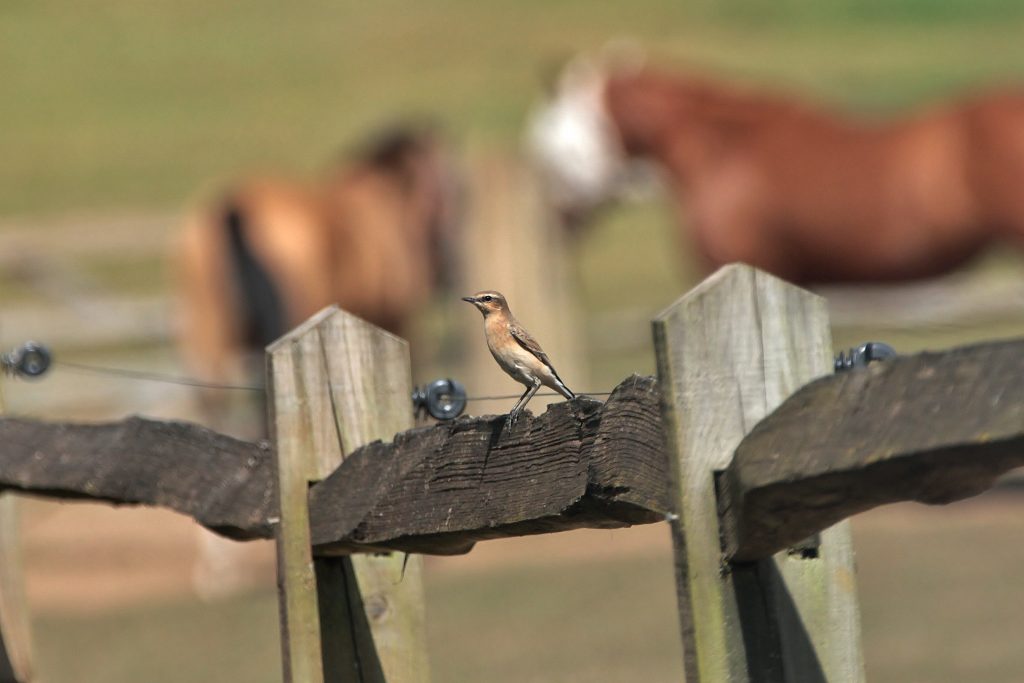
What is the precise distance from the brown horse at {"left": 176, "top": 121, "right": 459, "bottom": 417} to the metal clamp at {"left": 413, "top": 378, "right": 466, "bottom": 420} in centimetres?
631

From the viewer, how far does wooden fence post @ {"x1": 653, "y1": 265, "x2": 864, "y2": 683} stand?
195 centimetres

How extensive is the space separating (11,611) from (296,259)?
19.2 feet

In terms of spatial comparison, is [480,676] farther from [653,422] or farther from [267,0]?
[267,0]

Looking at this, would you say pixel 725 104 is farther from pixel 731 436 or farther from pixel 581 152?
pixel 731 436

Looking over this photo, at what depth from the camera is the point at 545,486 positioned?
219 centimetres

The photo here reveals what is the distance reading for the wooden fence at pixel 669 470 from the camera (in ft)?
5.81

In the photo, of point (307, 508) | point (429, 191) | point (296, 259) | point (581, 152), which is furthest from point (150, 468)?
point (581, 152)

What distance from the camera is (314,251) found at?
9.26m

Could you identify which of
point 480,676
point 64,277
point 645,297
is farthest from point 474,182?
point 645,297

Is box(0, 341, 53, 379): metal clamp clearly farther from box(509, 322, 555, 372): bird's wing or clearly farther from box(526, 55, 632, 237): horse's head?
box(526, 55, 632, 237): horse's head

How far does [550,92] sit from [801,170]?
2160 mm

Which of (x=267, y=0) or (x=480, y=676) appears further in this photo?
(x=267, y=0)

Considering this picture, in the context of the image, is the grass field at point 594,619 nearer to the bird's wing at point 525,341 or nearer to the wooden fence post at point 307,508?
the bird's wing at point 525,341

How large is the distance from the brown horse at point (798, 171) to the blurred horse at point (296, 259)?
115 centimetres
